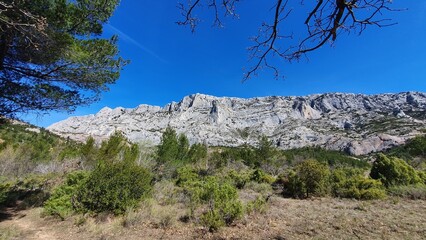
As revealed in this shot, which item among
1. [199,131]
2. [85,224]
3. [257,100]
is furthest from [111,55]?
[257,100]

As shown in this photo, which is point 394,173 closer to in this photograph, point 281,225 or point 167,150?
point 281,225

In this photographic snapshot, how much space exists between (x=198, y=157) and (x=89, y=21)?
26515mm

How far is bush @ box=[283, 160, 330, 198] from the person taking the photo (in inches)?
418

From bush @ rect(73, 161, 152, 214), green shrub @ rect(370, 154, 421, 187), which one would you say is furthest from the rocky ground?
green shrub @ rect(370, 154, 421, 187)

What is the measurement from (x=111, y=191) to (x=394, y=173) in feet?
36.4

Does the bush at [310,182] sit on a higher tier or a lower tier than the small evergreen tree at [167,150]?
lower

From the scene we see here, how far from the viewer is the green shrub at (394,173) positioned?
10727 mm

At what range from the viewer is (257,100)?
16100cm

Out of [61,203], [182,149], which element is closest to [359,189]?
[61,203]

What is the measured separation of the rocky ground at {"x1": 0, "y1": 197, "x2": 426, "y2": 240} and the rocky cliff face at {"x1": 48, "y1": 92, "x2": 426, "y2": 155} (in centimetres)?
7007

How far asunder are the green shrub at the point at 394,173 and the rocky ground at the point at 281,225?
2.38 meters

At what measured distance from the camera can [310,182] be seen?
422 inches

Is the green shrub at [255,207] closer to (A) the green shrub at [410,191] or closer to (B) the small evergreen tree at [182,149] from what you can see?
(A) the green shrub at [410,191]

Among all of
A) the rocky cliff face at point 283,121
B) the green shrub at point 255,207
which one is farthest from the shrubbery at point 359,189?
the rocky cliff face at point 283,121
